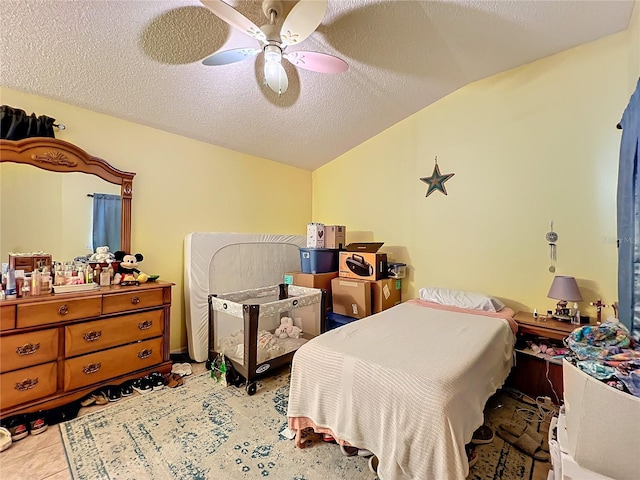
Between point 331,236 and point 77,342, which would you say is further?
point 331,236

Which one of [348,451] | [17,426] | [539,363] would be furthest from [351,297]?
[17,426]

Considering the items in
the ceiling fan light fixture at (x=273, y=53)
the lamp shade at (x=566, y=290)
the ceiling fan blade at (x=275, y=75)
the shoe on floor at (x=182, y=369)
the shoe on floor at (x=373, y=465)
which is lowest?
the shoe on floor at (x=373, y=465)

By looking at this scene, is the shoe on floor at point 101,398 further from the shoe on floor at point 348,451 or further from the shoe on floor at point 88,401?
the shoe on floor at point 348,451

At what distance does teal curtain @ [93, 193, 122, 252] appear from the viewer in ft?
7.99

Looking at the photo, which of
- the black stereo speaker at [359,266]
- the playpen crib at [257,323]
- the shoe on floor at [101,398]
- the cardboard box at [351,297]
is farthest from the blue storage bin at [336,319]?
the shoe on floor at [101,398]

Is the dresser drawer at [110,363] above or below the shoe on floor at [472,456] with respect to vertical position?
above

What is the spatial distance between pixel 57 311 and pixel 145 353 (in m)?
0.71

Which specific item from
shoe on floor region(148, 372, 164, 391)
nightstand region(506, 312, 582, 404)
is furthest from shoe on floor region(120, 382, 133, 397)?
nightstand region(506, 312, 582, 404)

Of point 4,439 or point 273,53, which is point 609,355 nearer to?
point 273,53

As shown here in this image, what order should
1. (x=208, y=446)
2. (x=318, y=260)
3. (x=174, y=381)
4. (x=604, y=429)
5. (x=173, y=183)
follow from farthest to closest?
(x=318, y=260) < (x=173, y=183) < (x=174, y=381) < (x=208, y=446) < (x=604, y=429)

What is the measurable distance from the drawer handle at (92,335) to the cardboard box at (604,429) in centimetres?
278

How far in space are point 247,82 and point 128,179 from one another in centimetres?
141

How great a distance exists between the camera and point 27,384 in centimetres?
181

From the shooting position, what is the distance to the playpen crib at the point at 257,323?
7.48ft
